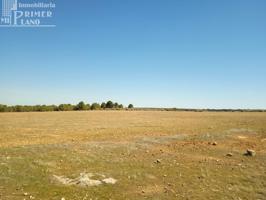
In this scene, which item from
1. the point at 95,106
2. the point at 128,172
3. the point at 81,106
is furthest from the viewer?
the point at 95,106

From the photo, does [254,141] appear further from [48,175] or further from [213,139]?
[48,175]

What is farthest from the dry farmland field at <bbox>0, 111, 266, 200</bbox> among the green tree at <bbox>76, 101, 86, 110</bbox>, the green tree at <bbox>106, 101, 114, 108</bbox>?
the green tree at <bbox>106, 101, 114, 108</bbox>

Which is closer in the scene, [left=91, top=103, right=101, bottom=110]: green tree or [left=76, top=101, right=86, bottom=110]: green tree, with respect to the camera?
[left=76, top=101, right=86, bottom=110]: green tree

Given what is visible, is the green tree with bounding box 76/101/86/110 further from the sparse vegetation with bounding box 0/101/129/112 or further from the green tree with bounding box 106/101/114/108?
the green tree with bounding box 106/101/114/108

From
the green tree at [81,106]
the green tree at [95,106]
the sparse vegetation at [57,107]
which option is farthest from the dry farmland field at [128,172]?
the green tree at [95,106]

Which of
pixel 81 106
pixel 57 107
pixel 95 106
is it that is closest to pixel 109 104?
pixel 95 106

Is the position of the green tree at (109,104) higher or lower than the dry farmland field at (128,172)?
higher

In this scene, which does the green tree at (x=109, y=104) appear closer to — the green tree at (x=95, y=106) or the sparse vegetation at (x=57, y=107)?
the sparse vegetation at (x=57, y=107)

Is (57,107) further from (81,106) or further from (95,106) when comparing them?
(95,106)

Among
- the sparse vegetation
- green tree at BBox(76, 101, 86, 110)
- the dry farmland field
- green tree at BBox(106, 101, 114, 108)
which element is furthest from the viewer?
green tree at BBox(106, 101, 114, 108)

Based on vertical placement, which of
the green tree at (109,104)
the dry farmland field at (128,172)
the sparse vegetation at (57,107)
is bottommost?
the dry farmland field at (128,172)

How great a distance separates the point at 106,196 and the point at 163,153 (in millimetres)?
7405

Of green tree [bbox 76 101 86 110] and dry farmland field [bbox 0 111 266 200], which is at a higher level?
green tree [bbox 76 101 86 110]

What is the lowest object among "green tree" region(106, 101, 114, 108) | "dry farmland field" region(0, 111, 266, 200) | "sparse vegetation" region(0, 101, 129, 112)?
"dry farmland field" region(0, 111, 266, 200)
